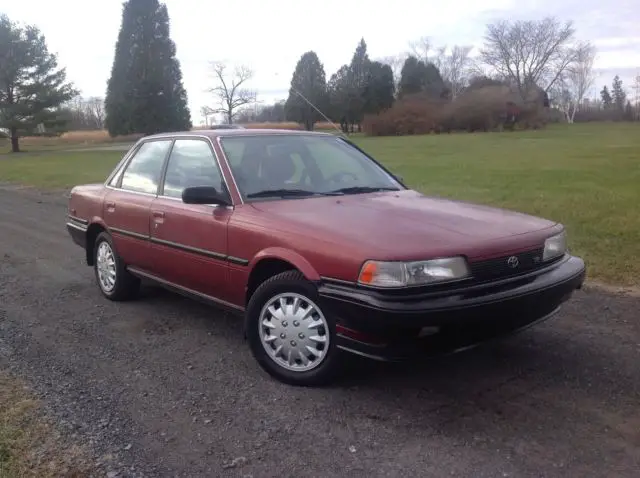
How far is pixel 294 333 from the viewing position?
12.8 feet

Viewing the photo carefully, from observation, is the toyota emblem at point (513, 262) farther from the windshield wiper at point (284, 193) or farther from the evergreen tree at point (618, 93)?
the evergreen tree at point (618, 93)

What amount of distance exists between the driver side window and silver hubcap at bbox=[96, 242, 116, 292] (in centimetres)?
112

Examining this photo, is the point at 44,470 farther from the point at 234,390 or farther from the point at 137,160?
the point at 137,160

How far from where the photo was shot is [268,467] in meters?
3.04

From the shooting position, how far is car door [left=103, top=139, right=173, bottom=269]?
5316 millimetres

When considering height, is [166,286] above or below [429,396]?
above

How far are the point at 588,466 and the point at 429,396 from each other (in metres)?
1.00

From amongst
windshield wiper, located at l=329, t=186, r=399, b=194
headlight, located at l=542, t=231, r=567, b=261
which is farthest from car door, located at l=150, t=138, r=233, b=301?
headlight, located at l=542, t=231, r=567, b=261

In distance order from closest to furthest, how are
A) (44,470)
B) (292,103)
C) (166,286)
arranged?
(44,470) < (166,286) < (292,103)

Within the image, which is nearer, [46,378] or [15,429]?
[15,429]

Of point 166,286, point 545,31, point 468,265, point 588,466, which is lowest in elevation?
point 588,466

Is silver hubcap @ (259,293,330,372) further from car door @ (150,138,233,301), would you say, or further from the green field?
the green field

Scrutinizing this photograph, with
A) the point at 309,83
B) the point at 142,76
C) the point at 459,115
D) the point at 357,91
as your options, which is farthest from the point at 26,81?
the point at 459,115

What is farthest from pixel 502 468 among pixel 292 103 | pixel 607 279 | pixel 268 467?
pixel 292 103
